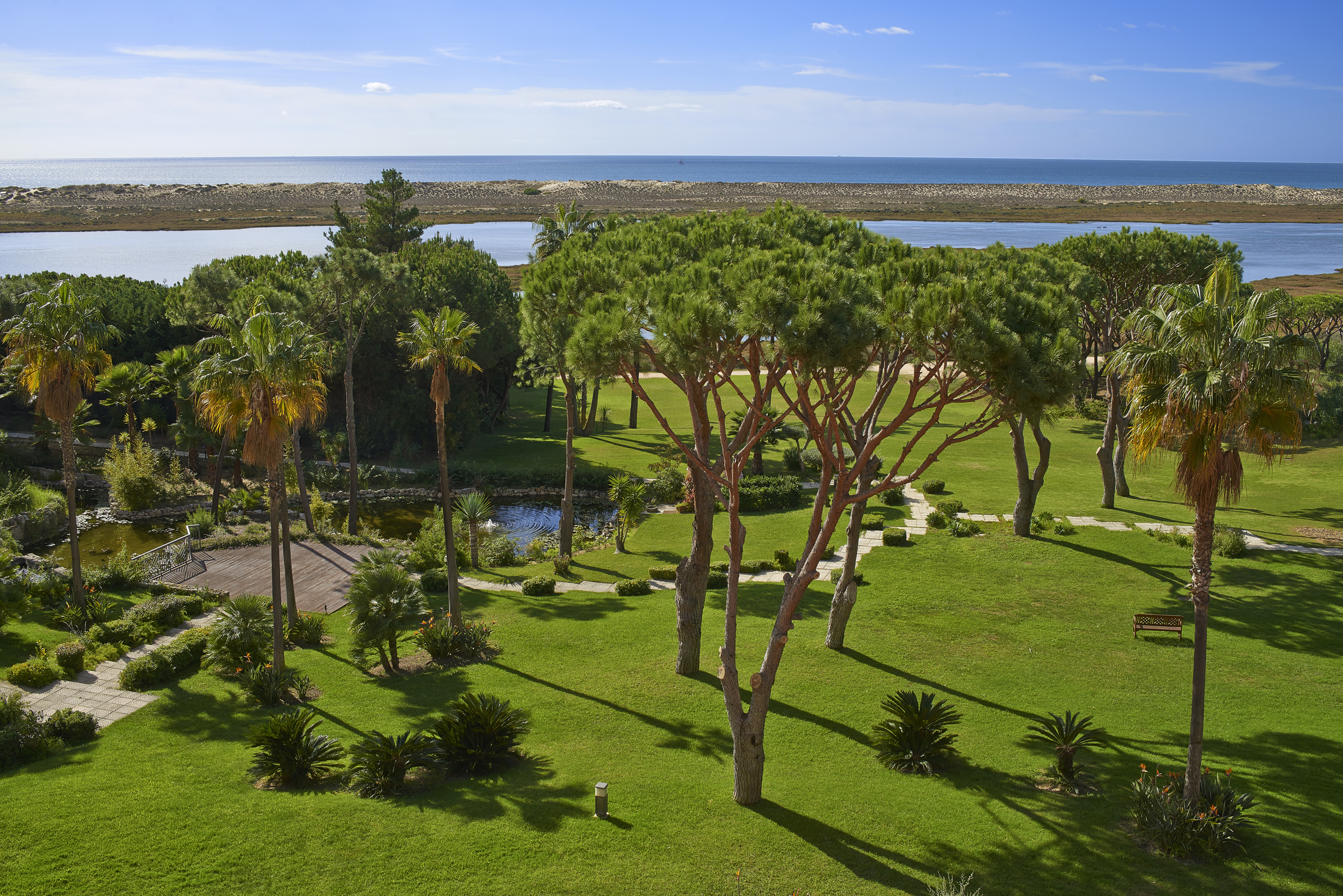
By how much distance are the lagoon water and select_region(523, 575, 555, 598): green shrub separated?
78.4 meters

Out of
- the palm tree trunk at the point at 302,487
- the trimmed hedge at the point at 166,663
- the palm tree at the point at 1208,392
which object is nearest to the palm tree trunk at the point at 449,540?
the palm tree trunk at the point at 302,487

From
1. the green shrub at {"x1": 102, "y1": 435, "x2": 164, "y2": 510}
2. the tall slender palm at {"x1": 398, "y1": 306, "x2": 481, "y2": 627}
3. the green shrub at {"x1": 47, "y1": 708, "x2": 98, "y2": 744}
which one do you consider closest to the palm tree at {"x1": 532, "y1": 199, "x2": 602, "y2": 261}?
the tall slender palm at {"x1": 398, "y1": 306, "x2": 481, "y2": 627}

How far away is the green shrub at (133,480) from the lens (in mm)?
36125

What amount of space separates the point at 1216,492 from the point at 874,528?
19690 millimetres

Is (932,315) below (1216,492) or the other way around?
the other way around

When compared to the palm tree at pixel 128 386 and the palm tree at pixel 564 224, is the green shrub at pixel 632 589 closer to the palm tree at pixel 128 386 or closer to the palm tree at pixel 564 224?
the palm tree at pixel 564 224

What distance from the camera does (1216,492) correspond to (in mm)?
12578

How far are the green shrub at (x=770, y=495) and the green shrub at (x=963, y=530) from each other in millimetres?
7326

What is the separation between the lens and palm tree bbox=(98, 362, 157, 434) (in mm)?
38688

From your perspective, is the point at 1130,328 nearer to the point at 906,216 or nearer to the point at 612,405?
the point at 612,405

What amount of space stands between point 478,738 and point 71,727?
855 centimetres

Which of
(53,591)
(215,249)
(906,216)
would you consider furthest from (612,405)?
(906,216)

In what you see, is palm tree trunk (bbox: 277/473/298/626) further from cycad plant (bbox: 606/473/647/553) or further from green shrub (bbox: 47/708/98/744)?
cycad plant (bbox: 606/473/647/553)

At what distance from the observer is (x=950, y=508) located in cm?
3303
